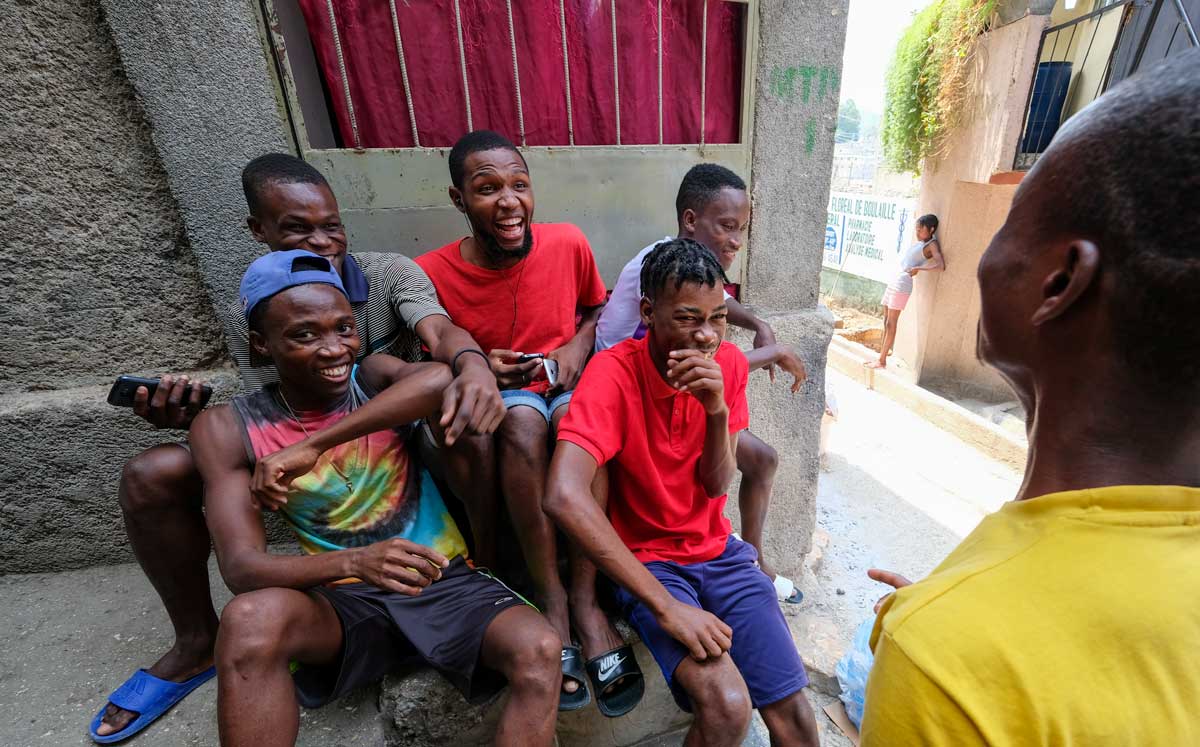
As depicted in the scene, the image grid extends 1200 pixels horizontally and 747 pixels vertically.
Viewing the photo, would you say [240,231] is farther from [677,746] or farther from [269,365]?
[677,746]

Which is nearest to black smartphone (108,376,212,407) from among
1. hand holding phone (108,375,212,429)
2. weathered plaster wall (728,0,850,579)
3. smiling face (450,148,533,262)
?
hand holding phone (108,375,212,429)

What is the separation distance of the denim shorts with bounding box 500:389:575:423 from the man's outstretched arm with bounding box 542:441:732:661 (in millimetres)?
341

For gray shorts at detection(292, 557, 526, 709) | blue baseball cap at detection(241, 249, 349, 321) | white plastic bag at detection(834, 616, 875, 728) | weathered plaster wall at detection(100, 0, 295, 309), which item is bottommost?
white plastic bag at detection(834, 616, 875, 728)

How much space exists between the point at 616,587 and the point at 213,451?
4.20 ft

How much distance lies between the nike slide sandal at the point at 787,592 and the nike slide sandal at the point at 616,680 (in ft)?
4.94

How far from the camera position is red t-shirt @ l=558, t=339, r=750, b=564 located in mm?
1632

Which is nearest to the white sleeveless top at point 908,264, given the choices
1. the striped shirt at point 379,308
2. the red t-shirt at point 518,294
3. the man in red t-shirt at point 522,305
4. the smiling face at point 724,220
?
the smiling face at point 724,220

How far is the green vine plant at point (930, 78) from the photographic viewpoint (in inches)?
252

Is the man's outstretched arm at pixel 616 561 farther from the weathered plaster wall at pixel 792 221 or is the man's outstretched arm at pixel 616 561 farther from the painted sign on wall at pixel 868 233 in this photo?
the painted sign on wall at pixel 868 233

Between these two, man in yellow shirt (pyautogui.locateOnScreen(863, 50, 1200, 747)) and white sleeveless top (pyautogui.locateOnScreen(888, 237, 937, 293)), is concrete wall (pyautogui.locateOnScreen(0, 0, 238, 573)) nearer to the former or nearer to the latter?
man in yellow shirt (pyautogui.locateOnScreen(863, 50, 1200, 747))

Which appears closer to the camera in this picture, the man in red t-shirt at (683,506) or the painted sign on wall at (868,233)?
the man in red t-shirt at (683,506)

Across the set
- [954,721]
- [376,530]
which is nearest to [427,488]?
[376,530]

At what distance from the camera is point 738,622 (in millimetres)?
1578

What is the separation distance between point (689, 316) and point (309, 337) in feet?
3.67
